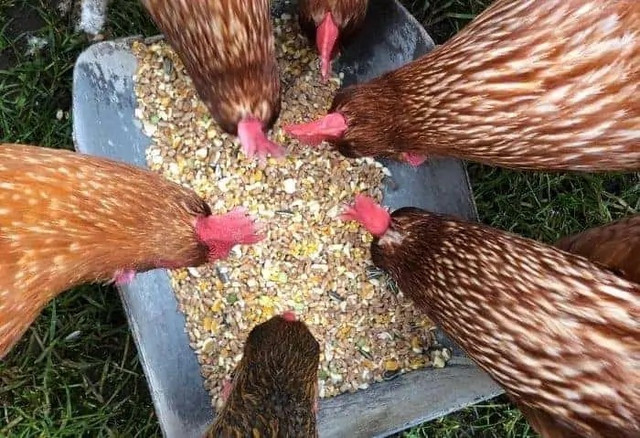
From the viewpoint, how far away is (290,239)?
6.34 feet

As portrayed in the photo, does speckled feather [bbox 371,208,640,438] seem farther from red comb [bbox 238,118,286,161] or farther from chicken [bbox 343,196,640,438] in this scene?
red comb [bbox 238,118,286,161]

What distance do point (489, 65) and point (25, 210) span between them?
0.96m

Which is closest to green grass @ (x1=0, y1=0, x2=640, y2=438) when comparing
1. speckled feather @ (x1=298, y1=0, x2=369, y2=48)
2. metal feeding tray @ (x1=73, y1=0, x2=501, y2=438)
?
metal feeding tray @ (x1=73, y1=0, x2=501, y2=438)

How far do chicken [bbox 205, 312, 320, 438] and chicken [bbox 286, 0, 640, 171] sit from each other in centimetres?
50

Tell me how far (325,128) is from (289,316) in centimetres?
47

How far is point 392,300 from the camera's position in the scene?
76.5 inches

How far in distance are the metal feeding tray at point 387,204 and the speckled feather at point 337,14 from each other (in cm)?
8

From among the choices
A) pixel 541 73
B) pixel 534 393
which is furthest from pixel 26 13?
pixel 534 393

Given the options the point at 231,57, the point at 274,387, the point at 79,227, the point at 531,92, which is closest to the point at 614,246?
the point at 531,92

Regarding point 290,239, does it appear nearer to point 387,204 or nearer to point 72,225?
point 387,204

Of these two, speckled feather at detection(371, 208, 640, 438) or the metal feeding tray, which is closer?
speckled feather at detection(371, 208, 640, 438)

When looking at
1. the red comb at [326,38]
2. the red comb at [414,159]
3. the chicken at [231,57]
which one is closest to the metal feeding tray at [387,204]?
the red comb at [414,159]

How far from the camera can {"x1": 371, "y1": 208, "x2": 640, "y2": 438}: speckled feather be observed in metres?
1.39

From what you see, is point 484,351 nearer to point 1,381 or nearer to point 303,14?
point 303,14
